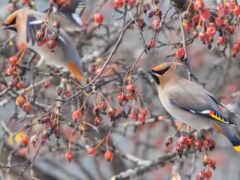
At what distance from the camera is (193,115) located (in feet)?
7.55

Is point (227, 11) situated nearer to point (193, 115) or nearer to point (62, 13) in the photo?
point (193, 115)

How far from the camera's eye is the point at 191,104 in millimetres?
2385

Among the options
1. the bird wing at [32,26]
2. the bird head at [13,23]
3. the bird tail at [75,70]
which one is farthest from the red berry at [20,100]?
the bird head at [13,23]

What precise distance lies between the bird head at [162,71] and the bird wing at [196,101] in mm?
96

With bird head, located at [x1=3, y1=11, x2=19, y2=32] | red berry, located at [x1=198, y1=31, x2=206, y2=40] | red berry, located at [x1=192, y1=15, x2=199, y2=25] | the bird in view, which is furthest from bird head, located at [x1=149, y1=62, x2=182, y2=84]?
bird head, located at [x1=3, y1=11, x2=19, y2=32]

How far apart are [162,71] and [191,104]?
26 cm

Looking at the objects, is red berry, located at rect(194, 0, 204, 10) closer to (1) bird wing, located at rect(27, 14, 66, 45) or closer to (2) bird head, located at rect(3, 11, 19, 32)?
(1) bird wing, located at rect(27, 14, 66, 45)

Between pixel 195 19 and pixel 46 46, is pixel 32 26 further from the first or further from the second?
pixel 195 19

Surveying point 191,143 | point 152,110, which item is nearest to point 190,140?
point 191,143

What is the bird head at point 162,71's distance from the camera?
94.9 inches

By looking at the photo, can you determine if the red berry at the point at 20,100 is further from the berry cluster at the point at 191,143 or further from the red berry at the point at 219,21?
the red berry at the point at 219,21

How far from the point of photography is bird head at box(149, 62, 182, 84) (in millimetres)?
2412

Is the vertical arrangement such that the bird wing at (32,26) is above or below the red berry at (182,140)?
above

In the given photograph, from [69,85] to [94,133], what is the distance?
42 centimetres
